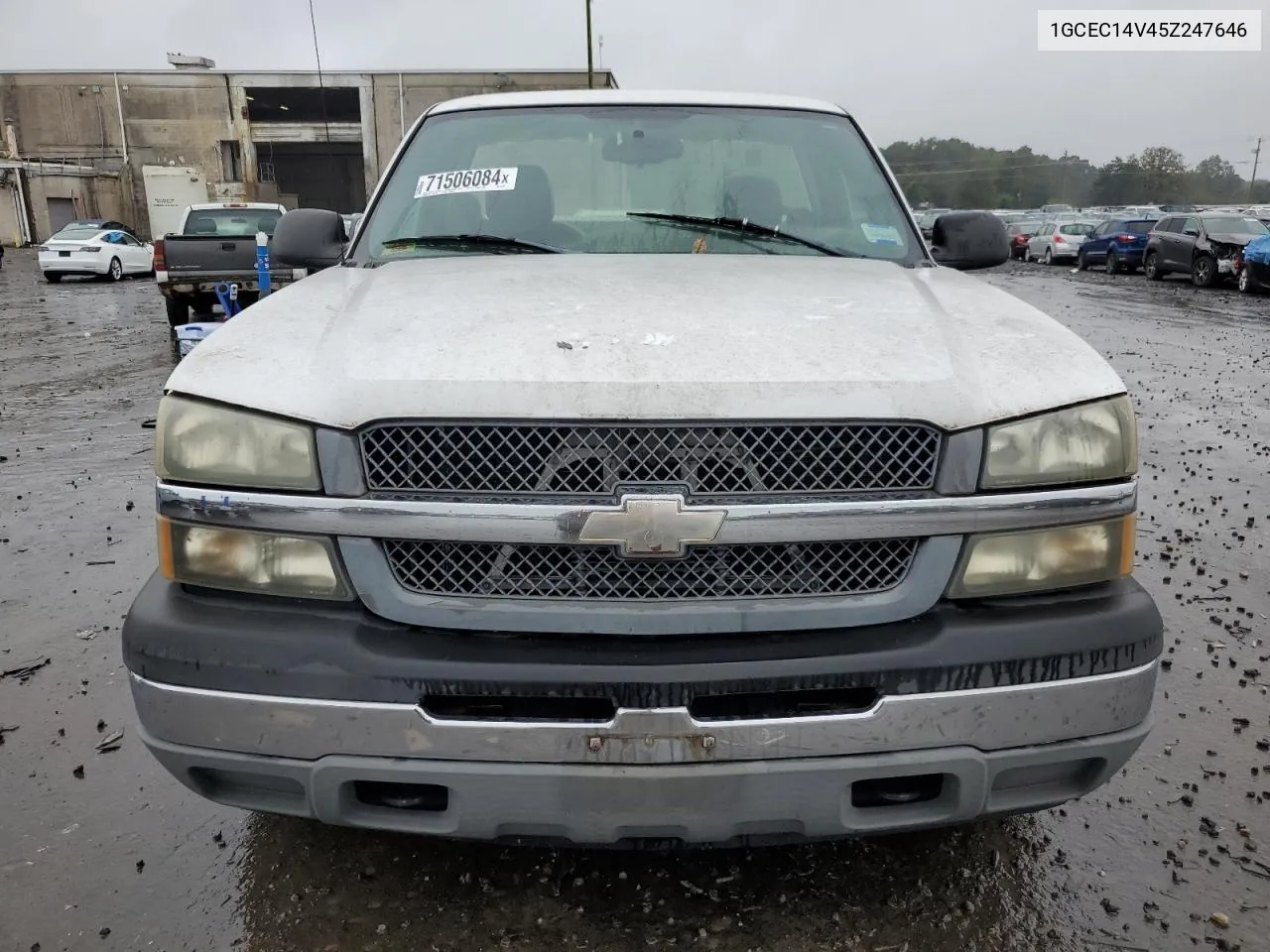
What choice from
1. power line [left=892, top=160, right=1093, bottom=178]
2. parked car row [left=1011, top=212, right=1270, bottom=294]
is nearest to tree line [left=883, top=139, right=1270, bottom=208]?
power line [left=892, top=160, right=1093, bottom=178]

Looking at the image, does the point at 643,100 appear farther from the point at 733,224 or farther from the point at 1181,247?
the point at 1181,247

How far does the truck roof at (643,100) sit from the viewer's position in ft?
11.2

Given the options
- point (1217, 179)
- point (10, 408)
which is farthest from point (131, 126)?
point (1217, 179)

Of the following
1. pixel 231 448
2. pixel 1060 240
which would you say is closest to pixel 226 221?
pixel 231 448

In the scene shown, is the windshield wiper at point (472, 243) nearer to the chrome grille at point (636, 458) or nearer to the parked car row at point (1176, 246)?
the chrome grille at point (636, 458)

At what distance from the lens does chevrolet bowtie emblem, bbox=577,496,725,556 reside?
179 cm

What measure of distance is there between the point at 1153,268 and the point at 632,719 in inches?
999

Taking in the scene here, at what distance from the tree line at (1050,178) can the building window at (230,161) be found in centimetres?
6300

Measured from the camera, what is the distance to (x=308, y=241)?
3.24 metres

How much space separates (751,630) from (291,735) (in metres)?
0.90

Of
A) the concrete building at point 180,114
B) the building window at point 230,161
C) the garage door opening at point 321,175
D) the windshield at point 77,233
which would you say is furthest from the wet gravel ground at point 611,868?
the garage door opening at point 321,175

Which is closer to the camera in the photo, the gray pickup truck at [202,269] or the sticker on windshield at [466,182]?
the sticker on windshield at [466,182]

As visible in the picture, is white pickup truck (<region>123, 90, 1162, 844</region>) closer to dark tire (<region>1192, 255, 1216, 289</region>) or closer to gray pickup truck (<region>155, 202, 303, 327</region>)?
gray pickup truck (<region>155, 202, 303, 327</region>)

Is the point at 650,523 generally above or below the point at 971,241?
below
